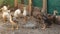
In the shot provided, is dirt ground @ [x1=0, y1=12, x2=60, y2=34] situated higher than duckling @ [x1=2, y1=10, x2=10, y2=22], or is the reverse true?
duckling @ [x1=2, y1=10, x2=10, y2=22]

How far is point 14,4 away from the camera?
7.94 metres

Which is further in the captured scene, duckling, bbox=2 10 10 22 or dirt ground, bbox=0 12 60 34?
duckling, bbox=2 10 10 22

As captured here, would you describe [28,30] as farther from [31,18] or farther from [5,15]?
[31,18]

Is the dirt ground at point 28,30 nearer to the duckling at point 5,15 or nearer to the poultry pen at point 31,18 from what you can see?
the poultry pen at point 31,18

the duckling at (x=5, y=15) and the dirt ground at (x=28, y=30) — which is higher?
the duckling at (x=5, y=15)

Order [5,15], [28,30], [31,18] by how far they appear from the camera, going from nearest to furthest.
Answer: [28,30] < [5,15] < [31,18]

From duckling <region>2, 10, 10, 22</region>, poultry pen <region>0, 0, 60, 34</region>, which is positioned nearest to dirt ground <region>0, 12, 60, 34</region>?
poultry pen <region>0, 0, 60, 34</region>

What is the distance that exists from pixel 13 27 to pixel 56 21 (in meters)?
1.57

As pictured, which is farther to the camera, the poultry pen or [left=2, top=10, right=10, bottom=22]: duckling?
[left=2, top=10, right=10, bottom=22]: duckling

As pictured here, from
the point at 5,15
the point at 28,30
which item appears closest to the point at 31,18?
the point at 5,15

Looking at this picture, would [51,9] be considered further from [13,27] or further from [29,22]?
[13,27]

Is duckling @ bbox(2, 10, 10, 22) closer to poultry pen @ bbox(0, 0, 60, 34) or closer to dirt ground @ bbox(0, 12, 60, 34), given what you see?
poultry pen @ bbox(0, 0, 60, 34)

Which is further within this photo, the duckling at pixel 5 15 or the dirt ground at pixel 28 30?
the duckling at pixel 5 15

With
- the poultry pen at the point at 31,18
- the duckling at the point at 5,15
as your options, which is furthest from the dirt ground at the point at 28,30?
the duckling at the point at 5,15
